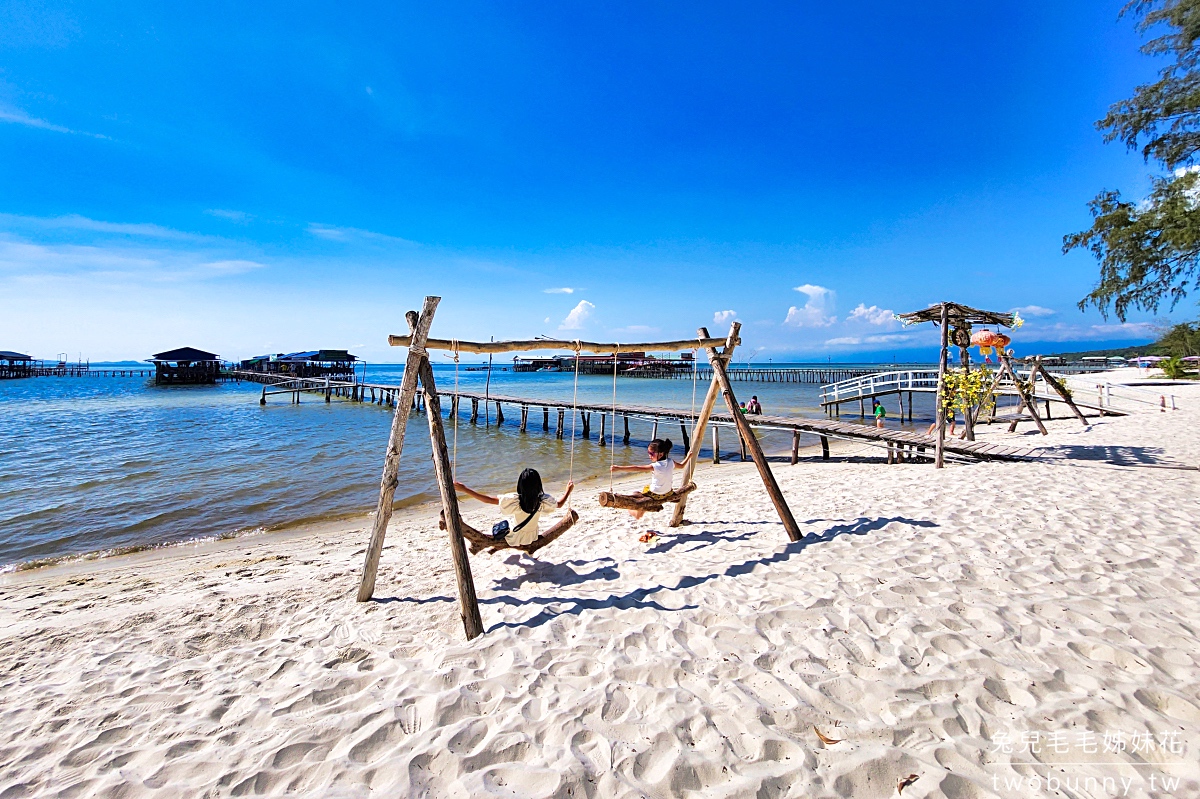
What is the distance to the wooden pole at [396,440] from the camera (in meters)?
3.79

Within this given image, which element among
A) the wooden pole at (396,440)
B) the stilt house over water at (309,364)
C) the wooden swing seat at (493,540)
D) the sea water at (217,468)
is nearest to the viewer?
the wooden pole at (396,440)

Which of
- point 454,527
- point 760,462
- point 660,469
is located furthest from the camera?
point 660,469

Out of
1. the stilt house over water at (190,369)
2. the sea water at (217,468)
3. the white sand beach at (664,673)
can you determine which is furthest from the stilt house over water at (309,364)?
the white sand beach at (664,673)

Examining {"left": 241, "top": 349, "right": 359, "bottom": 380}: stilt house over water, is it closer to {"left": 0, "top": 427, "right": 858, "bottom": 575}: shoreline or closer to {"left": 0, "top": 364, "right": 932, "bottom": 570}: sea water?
{"left": 0, "top": 364, "right": 932, "bottom": 570}: sea water

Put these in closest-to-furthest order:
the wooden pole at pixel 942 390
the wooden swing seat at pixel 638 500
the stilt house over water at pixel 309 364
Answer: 1. the wooden swing seat at pixel 638 500
2. the wooden pole at pixel 942 390
3. the stilt house over water at pixel 309 364

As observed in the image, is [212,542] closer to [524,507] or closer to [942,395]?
[524,507]

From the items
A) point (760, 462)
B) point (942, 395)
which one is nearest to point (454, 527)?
point (760, 462)

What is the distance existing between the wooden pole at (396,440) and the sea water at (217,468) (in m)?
2.43

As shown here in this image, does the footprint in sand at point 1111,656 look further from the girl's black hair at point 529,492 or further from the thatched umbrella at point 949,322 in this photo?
the thatched umbrella at point 949,322

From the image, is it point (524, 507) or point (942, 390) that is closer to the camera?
point (524, 507)

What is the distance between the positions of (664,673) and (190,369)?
6020 cm

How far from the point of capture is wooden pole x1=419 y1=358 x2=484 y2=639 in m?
3.18

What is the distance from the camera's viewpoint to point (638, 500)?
4992mm

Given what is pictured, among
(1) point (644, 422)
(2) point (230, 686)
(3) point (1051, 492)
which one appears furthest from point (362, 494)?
(1) point (644, 422)
